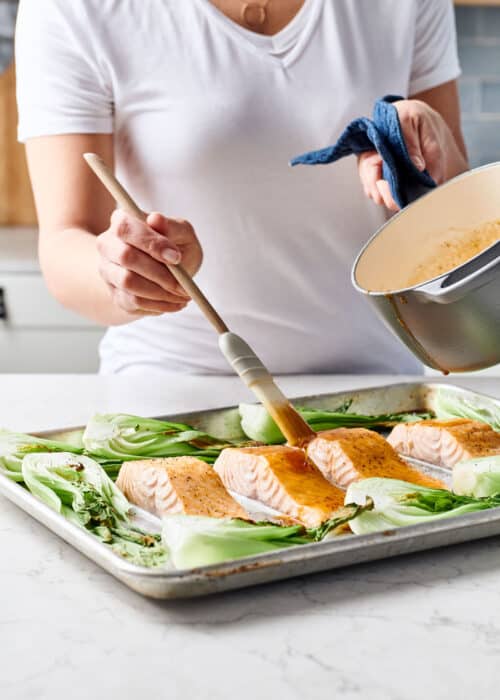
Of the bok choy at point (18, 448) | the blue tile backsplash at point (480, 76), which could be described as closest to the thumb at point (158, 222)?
the bok choy at point (18, 448)

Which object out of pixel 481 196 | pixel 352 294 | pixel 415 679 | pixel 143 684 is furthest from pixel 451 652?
pixel 352 294

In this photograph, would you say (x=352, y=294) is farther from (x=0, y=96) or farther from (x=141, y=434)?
(x=0, y=96)

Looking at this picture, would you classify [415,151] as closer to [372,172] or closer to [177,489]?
[372,172]

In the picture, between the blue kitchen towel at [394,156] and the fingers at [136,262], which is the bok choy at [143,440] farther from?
the blue kitchen towel at [394,156]

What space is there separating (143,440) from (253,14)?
0.73 metres

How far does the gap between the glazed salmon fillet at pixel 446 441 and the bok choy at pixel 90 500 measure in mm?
337

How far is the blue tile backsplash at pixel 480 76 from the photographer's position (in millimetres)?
3150

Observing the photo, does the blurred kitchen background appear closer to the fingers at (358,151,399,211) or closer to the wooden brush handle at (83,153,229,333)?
the fingers at (358,151,399,211)

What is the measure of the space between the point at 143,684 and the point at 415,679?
159 mm

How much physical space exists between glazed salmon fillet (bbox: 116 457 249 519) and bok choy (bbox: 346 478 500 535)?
0.11 metres

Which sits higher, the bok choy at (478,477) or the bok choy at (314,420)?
Result: the bok choy at (478,477)

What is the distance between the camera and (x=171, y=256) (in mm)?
1103

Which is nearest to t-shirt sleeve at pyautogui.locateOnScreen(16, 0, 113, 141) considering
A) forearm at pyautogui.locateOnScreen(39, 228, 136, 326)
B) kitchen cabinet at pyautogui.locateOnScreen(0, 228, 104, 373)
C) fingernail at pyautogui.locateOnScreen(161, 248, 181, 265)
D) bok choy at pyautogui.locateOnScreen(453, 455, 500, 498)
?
forearm at pyautogui.locateOnScreen(39, 228, 136, 326)

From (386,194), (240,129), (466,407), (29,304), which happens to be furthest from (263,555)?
(29,304)
